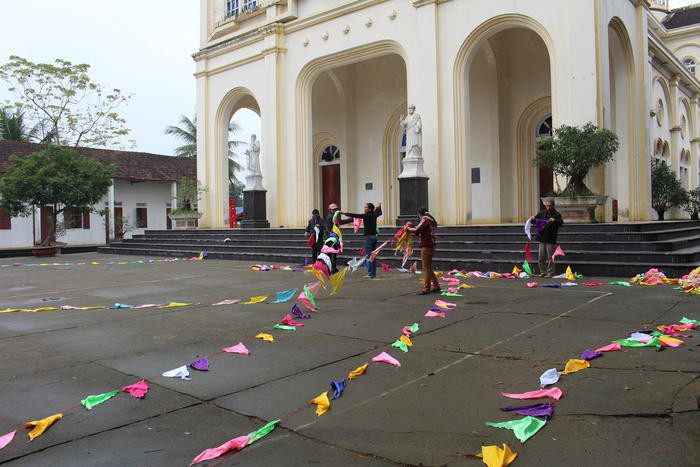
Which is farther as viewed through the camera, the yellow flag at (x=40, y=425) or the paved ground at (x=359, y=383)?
the yellow flag at (x=40, y=425)

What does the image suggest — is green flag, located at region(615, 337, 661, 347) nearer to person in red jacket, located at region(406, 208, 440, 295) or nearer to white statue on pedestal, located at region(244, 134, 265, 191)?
person in red jacket, located at region(406, 208, 440, 295)

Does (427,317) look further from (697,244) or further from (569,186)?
(697,244)

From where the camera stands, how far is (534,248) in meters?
11.9

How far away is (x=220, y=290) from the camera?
9.71m

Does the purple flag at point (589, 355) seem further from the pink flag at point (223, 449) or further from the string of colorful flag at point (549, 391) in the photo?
the pink flag at point (223, 449)

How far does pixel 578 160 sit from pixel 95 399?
38.6 feet

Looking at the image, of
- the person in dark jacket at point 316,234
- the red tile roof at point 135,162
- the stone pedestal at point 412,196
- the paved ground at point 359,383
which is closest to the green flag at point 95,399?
the paved ground at point 359,383

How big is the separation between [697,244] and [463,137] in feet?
22.1

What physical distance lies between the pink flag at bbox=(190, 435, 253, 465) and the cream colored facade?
13018mm

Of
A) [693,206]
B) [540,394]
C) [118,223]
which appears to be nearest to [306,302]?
[540,394]

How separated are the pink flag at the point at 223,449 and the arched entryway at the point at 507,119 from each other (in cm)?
1625

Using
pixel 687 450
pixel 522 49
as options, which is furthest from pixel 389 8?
pixel 687 450

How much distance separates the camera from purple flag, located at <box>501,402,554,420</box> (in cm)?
333

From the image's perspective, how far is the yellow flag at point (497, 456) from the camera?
8.98 feet
